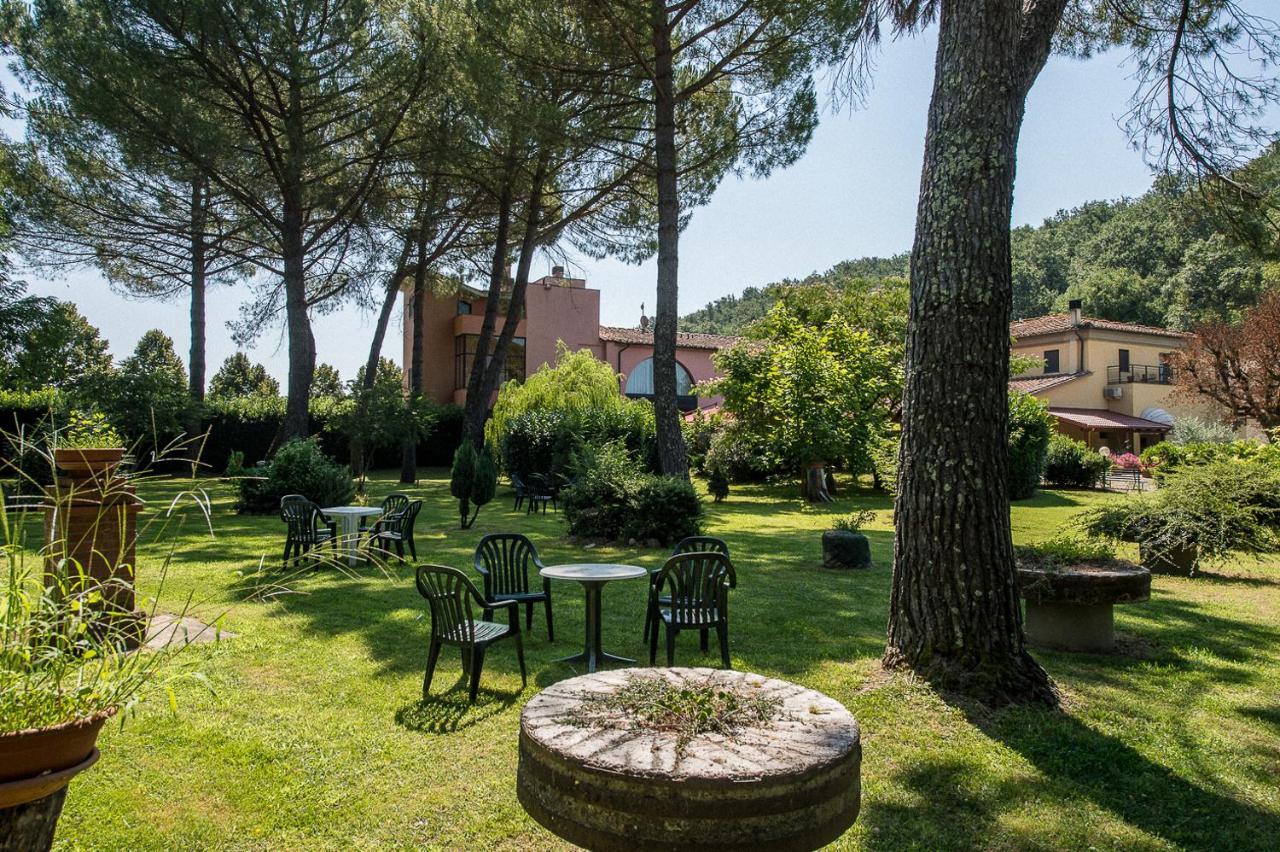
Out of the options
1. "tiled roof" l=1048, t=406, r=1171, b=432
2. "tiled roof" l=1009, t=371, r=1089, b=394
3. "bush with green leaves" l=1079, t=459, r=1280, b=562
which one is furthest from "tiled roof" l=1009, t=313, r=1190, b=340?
"bush with green leaves" l=1079, t=459, r=1280, b=562

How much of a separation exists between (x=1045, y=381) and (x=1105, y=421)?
358cm

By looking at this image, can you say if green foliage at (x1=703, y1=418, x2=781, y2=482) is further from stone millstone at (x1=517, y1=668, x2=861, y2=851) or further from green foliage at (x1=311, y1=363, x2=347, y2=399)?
green foliage at (x1=311, y1=363, x2=347, y2=399)

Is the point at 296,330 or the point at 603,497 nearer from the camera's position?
the point at 603,497

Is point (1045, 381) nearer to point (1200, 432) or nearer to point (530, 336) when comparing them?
point (1200, 432)

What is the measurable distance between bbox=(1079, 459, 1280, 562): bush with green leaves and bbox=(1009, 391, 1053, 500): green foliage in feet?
33.2

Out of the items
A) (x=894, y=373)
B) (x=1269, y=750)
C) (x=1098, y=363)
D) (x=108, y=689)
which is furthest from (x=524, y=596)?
→ (x=1098, y=363)

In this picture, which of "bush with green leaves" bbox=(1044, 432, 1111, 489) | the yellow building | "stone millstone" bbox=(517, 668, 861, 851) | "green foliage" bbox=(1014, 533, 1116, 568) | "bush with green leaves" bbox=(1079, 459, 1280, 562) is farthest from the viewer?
the yellow building

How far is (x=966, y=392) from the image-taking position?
441 centimetres

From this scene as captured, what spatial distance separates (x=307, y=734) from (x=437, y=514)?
11432mm

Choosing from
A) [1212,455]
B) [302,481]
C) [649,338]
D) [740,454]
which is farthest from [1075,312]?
[302,481]

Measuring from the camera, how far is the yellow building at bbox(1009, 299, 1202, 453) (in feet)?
112

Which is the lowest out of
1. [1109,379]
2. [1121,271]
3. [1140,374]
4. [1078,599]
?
[1078,599]

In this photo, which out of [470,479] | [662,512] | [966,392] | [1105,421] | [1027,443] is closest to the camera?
[966,392]

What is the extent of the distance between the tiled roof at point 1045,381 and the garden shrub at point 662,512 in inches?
1106
